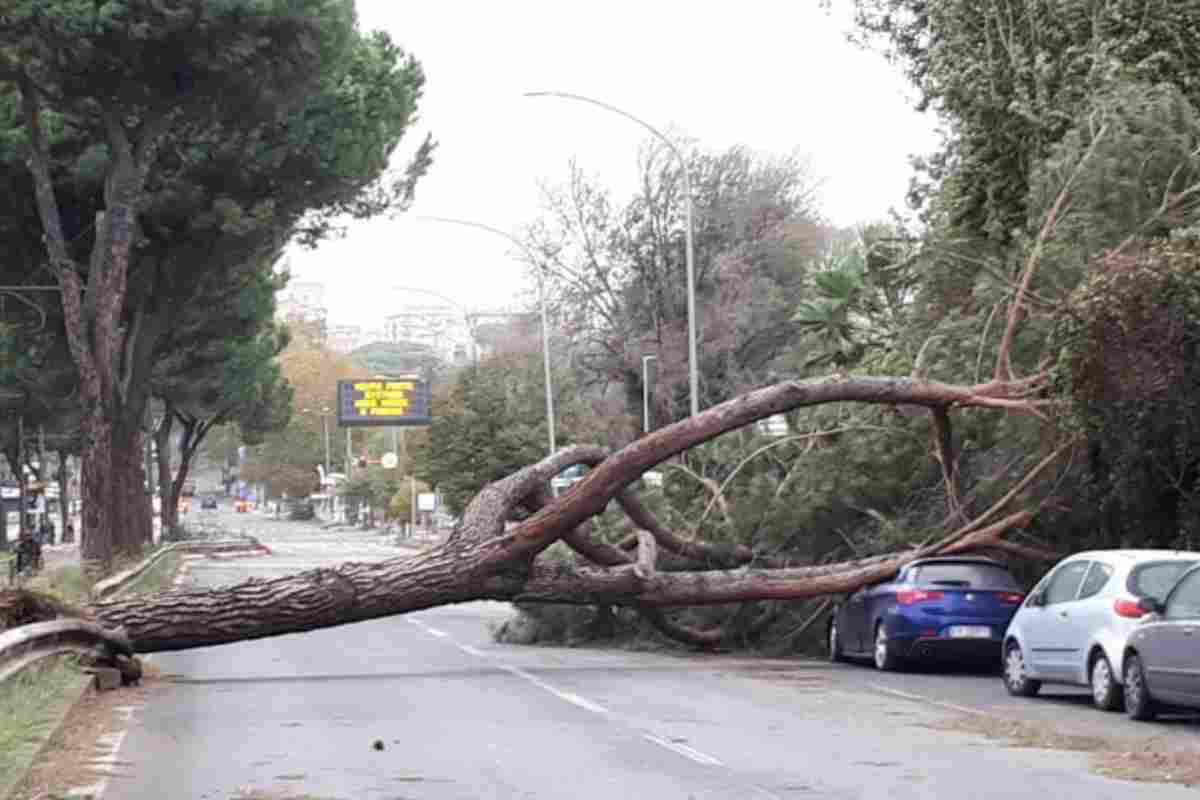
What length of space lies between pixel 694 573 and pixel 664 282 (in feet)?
149

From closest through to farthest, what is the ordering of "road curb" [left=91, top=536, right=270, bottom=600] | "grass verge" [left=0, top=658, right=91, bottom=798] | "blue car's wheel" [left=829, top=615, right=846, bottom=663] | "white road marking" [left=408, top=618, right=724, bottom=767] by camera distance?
"grass verge" [left=0, top=658, right=91, bottom=798], "white road marking" [left=408, top=618, right=724, bottom=767], "blue car's wheel" [left=829, top=615, right=846, bottom=663], "road curb" [left=91, top=536, right=270, bottom=600]

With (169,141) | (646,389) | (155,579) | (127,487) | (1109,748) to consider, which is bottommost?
(1109,748)

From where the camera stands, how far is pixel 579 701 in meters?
19.3

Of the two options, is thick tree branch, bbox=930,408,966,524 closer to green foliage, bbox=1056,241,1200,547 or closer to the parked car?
green foliage, bbox=1056,241,1200,547

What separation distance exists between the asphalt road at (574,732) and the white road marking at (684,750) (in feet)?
0.07

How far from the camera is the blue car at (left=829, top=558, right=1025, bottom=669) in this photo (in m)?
23.0

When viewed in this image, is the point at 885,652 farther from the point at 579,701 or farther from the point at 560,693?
the point at 579,701

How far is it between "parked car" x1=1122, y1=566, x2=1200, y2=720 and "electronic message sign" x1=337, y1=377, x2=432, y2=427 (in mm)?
61073

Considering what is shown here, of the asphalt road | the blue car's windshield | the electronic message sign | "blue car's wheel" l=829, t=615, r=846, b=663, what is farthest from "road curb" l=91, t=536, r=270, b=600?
the blue car's windshield

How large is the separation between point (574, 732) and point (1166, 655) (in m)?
4.89

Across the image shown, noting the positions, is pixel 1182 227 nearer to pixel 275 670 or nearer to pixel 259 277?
pixel 275 670

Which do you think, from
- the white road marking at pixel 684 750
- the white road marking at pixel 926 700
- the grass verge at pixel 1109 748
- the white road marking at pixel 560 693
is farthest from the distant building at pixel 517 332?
the white road marking at pixel 684 750

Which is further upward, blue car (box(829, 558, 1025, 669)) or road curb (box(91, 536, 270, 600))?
road curb (box(91, 536, 270, 600))

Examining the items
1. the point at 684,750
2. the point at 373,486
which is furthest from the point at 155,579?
the point at 373,486
